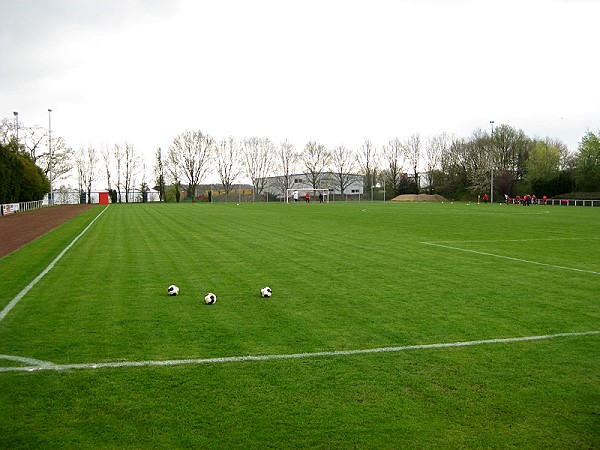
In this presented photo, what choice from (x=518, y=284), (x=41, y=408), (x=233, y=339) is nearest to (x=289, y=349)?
(x=233, y=339)

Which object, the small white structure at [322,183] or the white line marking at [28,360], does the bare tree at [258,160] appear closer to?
the small white structure at [322,183]

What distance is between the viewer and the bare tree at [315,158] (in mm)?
112625

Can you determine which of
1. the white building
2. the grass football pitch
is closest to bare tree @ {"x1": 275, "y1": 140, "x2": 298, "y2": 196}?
the white building

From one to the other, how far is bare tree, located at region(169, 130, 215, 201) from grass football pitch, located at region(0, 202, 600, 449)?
8810cm

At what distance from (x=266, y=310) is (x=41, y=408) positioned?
3.95m

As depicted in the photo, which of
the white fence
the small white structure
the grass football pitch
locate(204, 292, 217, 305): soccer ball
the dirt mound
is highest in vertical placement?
the small white structure

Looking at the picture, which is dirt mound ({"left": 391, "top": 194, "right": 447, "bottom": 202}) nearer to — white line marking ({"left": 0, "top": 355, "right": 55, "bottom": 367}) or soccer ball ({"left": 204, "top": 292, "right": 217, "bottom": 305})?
soccer ball ({"left": 204, "top": 292, "right": 217, "bottom": 305})

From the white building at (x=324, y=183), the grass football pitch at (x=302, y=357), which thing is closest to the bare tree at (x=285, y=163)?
the white building at (x=324, y=183)

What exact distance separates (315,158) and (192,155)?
2693 centimetres

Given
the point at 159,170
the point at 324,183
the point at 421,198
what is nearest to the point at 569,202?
the point at 421,198

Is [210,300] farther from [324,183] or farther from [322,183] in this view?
[324,183]

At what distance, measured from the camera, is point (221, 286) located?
9984 mm

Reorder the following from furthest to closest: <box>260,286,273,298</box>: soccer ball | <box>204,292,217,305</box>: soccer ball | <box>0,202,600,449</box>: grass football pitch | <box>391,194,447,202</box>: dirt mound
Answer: <box>391,194,447,202</box>: dirt mound < <box>260,286,273,298</box>: soccer ball < <box>204,292,217,305</box>: soccer ball < <box>0,202,600,449</box>: grass football pitch

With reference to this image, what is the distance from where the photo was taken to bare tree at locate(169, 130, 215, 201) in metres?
98.2
